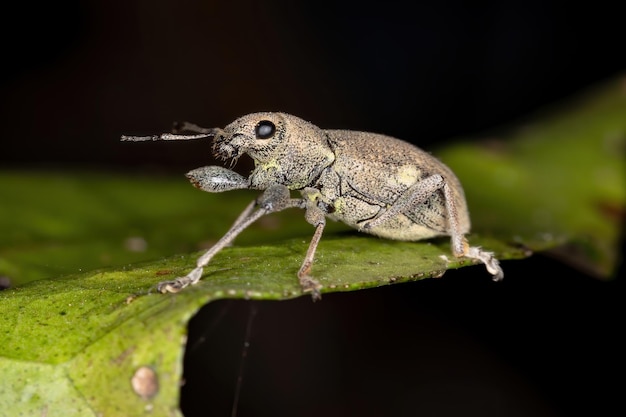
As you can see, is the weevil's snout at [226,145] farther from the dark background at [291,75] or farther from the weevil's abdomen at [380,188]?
the dark background at [291,75]

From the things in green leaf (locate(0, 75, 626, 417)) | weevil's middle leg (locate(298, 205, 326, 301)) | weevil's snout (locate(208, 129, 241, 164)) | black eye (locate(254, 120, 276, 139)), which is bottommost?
green leaf (locate(0, 75, 626, 417))

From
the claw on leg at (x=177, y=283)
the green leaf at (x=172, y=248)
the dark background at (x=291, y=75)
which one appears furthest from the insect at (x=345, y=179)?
the dark background at (x=291, y=75)

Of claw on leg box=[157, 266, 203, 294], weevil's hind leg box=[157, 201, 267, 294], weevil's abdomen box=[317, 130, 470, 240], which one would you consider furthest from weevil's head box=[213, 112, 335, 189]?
claw on leg box=[157, 266, 203, 294]

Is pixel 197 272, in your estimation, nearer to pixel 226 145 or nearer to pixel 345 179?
pixel 226 145

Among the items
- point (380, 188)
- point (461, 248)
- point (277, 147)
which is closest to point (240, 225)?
point (277, 147)

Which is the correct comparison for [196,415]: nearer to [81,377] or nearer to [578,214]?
[81,377]

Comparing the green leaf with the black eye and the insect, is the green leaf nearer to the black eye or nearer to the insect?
the insect
